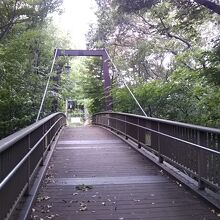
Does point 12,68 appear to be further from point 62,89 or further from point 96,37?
point 96,37

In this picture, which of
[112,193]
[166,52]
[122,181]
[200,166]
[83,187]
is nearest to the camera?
[200,166]

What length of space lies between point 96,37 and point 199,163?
18691 millimetres

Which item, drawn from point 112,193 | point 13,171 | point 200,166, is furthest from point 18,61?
point 13,171

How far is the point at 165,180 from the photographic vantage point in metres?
6.01

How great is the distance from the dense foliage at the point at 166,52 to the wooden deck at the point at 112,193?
329 cm

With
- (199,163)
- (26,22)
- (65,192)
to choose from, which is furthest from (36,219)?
(26,22)

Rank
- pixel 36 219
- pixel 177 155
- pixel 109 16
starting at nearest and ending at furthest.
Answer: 1. pixel 36 219
2. pixel 177 155
3. pixel 109 16

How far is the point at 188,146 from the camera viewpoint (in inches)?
213

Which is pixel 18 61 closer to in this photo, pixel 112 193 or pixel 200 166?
pixel 112 193

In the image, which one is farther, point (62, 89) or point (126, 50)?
point (126, 50)

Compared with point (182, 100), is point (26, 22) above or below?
above

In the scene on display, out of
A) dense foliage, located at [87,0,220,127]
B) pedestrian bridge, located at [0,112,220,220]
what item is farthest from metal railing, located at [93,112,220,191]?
dense foliage, located at [87,0,220,127]

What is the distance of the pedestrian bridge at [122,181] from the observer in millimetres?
4064

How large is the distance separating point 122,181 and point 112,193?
2.46 feet
